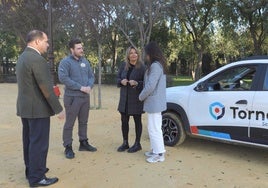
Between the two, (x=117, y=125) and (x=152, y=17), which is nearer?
(x=117, y=125)

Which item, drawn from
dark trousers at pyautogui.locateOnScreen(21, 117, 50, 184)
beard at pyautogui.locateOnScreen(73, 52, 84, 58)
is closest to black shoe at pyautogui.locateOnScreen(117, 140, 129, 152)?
beard at pyautogui.locateOnScreen(73, 52, 84, 58)

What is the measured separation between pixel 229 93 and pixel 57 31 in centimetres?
2316

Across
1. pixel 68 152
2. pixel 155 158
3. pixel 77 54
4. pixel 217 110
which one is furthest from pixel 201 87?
pixel 68 152

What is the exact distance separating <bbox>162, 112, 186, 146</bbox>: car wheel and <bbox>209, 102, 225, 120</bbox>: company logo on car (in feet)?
2.56

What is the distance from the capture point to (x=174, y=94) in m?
7.05

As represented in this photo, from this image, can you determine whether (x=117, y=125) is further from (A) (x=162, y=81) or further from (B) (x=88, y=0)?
(B) (x=88, y=0)

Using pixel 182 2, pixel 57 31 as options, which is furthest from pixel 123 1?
pixel 57 31

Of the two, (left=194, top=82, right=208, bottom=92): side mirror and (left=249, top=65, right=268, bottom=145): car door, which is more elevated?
(left=194, top=82, right=208, bottom=92): side mirror

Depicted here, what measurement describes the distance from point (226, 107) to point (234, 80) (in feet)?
1.79

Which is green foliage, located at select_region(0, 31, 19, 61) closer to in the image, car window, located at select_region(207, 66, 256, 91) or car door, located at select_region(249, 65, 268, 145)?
car window, located at select_region(207, 66, 256, 91)

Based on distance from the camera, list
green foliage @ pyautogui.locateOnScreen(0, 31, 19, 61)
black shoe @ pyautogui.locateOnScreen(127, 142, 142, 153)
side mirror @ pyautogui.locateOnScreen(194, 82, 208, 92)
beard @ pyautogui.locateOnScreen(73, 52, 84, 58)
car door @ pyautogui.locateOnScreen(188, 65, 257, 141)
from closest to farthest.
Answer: car door @ pyautogui.locateOnScreen(188, 65, 257, 141) < beard @ pyautogui.locateOnScreen(73, 52, 84, 58) < side mirror @ pyautogui.locateOnScreen(194, 82, 208, 92) < black shoe @ pyautogui.locateOnScreen(127, 142, 142, 153) < green foliage @ pyautogui.locateOnScreen(0, 31, 19, 61)

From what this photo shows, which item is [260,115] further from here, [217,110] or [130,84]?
[130,84]

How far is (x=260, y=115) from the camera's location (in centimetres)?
570

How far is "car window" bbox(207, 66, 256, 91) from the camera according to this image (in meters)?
6.09
